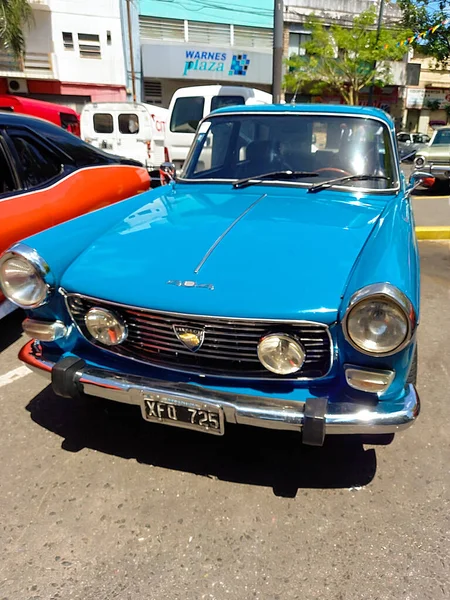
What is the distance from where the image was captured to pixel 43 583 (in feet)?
5.64

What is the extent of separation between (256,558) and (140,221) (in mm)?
1823

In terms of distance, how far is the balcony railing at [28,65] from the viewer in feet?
61.4

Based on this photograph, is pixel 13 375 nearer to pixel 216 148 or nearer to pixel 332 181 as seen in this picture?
pixel 216 148

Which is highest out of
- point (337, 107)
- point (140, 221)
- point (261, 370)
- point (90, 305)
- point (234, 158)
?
point (337, 107)

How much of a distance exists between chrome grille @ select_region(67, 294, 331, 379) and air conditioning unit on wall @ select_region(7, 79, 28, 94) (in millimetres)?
21099

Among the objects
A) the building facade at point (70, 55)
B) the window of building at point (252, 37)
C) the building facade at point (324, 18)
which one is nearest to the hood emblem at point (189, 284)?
the building facade at point (70, 55)

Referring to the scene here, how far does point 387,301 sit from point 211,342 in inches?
29.3

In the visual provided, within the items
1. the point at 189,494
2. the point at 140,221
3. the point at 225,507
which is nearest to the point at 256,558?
the point at 225,507

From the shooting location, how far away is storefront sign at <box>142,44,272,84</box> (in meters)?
21.5

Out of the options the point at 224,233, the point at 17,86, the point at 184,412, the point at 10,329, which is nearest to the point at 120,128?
the point at 10,329

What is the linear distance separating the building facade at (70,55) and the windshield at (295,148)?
63.6 feet

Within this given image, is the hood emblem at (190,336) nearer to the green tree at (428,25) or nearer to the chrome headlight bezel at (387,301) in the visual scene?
the chrome headlight bezel at (387,301)

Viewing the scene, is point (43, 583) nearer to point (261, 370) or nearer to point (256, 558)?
point (256, 558)

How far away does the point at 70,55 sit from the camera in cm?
1991
